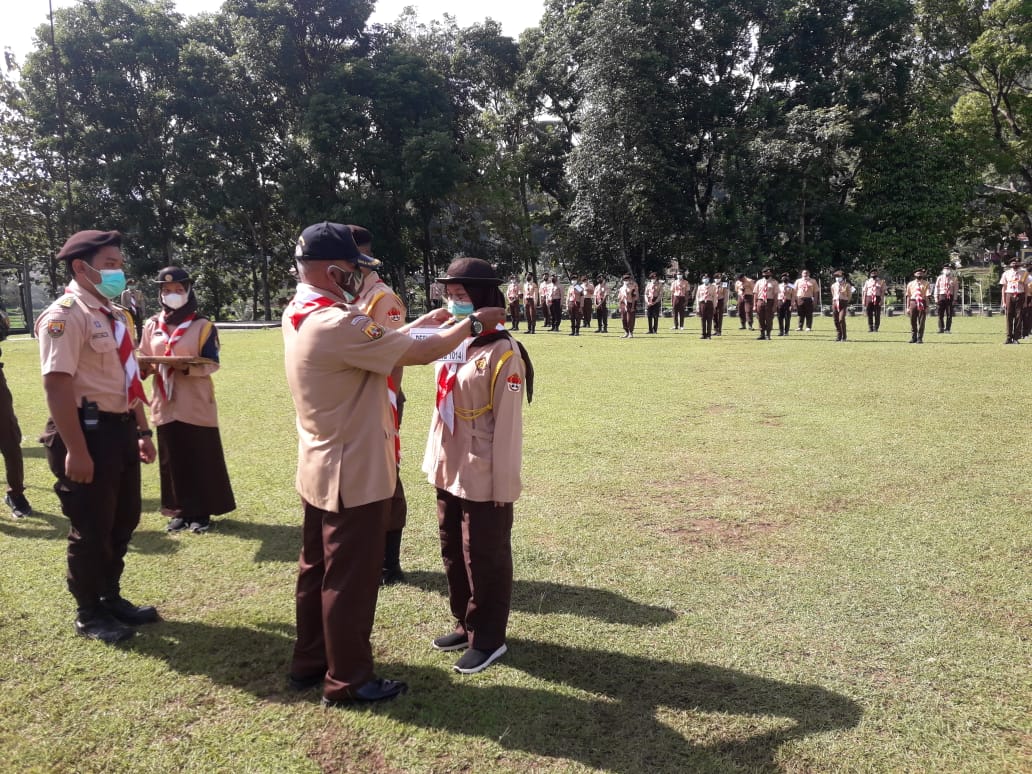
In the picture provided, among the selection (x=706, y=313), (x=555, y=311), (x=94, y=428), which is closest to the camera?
(x=94, y=428)

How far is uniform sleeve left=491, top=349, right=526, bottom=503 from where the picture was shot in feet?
10.8

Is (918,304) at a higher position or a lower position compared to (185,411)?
higher

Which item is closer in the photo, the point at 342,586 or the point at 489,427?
the point at 342,586

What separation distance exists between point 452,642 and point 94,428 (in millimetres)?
2079

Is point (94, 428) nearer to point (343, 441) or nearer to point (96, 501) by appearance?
point (96, 501)

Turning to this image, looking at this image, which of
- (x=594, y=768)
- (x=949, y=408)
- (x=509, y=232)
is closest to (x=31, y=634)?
(x=594, y=768)

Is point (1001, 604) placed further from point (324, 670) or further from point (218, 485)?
point (218, 485)

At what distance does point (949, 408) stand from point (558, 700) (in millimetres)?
7775

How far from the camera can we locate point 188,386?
17.6 feet

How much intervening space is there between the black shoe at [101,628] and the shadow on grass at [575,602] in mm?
1502

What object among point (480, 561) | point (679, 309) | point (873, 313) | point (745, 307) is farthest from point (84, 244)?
point (745, 307)

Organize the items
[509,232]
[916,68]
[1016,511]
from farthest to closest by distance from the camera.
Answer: [509,232] → [916,68] → [1016,511]

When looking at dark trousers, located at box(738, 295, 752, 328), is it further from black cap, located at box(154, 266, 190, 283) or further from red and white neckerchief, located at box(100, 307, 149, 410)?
red and white neckerchief, located at box(100, 307, 149, 410)

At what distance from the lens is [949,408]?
900 cm
